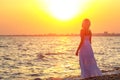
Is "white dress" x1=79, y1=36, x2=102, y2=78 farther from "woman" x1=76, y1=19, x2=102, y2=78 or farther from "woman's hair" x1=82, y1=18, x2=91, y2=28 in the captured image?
"woman's hair" x1=82, y1=18, x2=91, y2=28

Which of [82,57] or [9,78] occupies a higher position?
[82,57]

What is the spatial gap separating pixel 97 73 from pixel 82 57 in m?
1.03

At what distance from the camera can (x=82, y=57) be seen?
599 inches

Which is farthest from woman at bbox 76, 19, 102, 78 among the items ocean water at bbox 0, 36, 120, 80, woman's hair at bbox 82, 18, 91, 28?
ocean water at bbox 0, 36, 120, 80

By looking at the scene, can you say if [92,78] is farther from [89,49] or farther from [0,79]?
[0,79]

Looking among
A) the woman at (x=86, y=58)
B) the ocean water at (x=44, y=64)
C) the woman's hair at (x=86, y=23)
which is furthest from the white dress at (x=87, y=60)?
the ocean water at (x=44, y=64)

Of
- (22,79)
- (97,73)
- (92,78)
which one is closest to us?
(92,78)

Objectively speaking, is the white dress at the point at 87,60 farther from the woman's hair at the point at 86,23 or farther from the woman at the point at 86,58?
the woman's hair at the point at 86,23

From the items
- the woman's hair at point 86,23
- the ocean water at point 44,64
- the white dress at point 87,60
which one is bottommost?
the ocean water at point 44,64

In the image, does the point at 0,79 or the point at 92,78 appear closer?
the point at 92,78

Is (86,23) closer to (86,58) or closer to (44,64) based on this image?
(86,58)

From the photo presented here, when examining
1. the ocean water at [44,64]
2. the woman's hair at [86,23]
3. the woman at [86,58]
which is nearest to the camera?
the woman's hair at [86,23]

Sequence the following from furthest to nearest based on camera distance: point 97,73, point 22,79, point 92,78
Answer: point 22,79 → point 97,73 → point 92,78

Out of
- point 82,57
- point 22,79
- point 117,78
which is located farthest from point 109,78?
point 22,79
